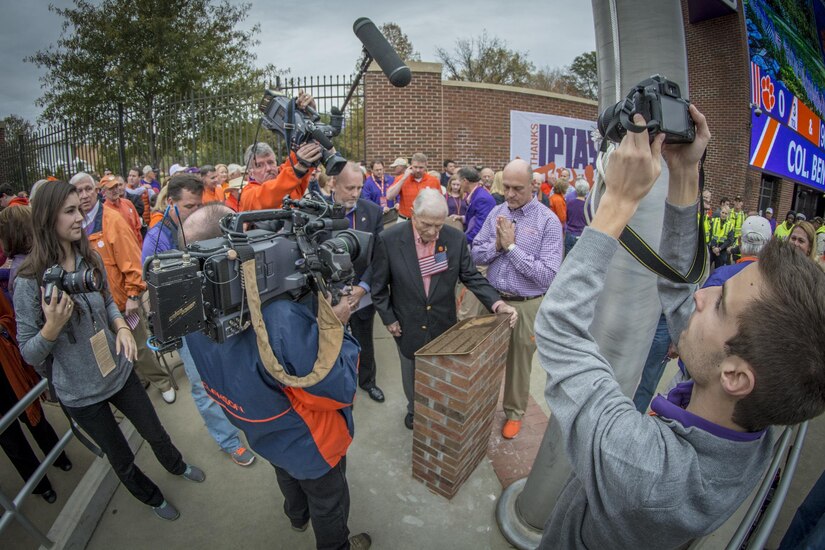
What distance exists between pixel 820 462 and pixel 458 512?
2.04 meters

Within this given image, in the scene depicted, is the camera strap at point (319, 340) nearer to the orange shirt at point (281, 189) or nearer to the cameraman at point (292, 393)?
the cameraman at point (292, 393)

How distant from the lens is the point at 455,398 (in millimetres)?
2533

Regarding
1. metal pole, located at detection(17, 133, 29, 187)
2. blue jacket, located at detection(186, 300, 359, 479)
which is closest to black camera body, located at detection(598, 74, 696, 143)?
blue jacket, located at detection(186, 300, 359, 479)

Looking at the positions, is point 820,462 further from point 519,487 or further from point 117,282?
point 117,282

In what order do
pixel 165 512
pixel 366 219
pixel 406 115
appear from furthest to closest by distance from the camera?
pixel 406 115, pixel 366 219, pixel 165 512

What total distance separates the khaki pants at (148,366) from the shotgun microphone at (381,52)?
305cm

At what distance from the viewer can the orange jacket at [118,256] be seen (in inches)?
132

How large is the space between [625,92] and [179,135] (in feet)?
37.8

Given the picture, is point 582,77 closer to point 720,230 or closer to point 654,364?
point 720,230

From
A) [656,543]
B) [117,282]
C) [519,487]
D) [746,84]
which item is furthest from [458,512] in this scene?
[746,84]

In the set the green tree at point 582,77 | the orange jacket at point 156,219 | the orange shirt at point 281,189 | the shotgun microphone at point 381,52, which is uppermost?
the green tree at point 582,77

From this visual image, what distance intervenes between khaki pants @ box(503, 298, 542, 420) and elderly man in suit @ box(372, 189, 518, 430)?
344 millimetres

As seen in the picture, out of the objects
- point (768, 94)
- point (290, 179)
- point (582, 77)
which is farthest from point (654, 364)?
point (582, 77)

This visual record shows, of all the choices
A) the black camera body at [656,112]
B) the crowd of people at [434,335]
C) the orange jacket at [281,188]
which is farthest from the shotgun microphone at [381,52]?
the black camera body at [656,112]
